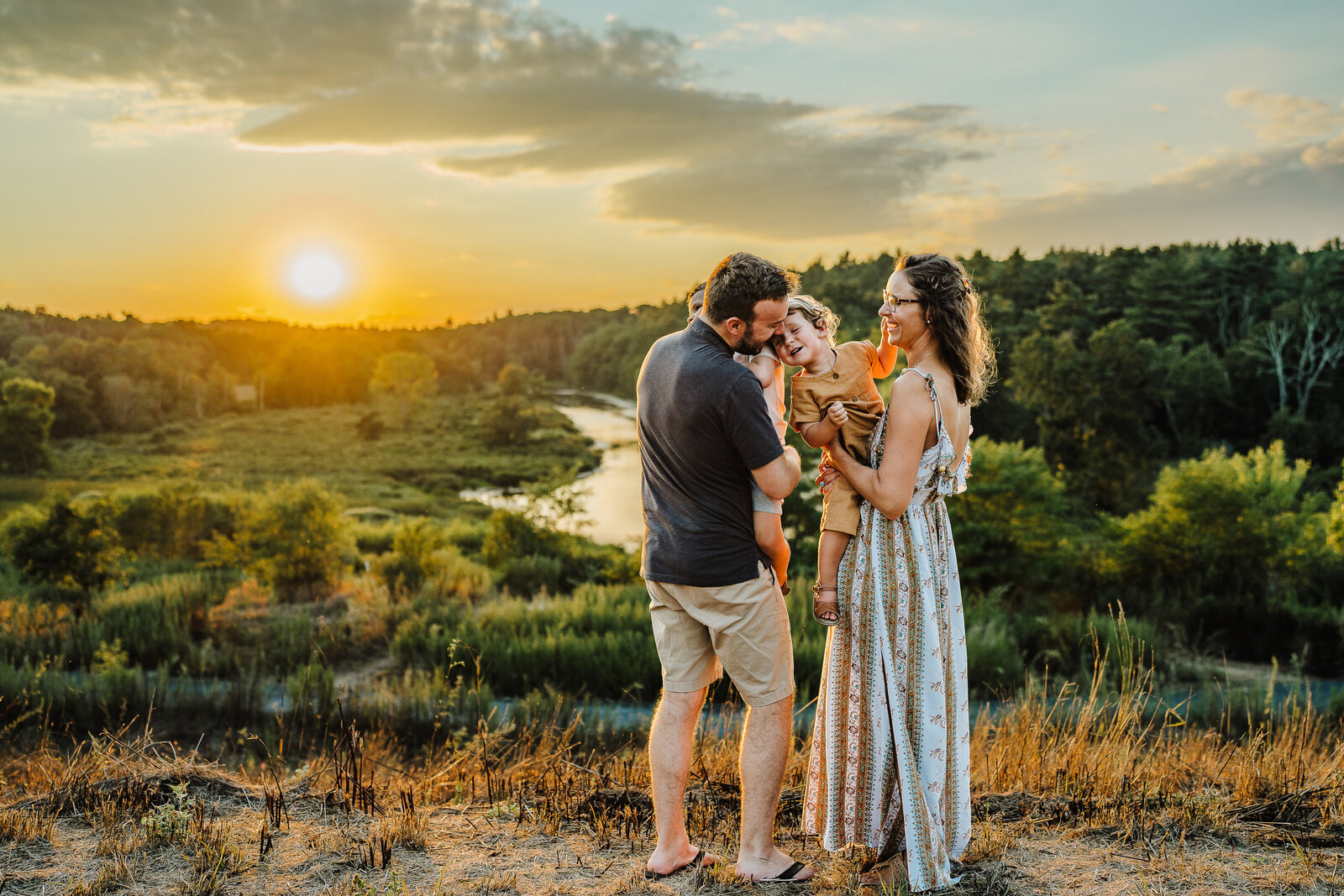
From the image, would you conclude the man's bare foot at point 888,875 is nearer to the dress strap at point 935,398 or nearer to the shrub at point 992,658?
the dress strap at point 935,398

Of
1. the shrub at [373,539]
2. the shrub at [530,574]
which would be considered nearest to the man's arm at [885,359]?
the shrub at [530,574]

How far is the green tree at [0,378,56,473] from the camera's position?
40.6 metres

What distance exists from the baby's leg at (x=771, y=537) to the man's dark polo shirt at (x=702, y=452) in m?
0.03

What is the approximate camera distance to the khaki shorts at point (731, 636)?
2834 mm

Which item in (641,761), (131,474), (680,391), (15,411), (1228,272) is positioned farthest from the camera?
(1228,272)

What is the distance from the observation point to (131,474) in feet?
151

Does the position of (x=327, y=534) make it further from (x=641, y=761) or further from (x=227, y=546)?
(x=641, y=761)

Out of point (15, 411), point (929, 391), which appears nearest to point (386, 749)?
point (929, 391)

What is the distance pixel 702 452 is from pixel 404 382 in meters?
84.7

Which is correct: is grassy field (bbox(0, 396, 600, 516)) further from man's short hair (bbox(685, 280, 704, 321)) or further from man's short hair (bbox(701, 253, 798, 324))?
man's short hair (bbox(701, 253, 798, 324))

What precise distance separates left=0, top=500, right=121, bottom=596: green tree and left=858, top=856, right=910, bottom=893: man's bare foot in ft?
47.6

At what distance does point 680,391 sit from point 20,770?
4481mm

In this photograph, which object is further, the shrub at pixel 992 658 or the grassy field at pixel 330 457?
the grassy field at pixel 330 457

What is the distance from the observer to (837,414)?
2.80m
